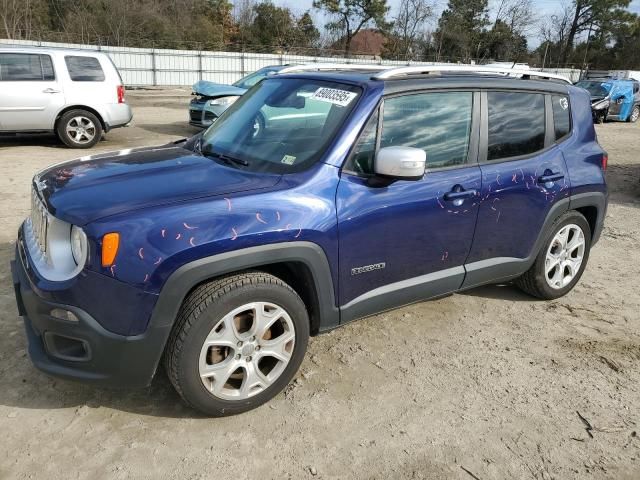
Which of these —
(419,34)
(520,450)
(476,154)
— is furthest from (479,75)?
(419,34)

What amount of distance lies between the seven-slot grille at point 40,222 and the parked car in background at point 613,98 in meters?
19.5

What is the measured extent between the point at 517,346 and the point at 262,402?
6.06 feet

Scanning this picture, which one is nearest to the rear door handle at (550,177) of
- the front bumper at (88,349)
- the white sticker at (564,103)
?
the white sticker at (564,103)

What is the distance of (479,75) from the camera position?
3727 mm

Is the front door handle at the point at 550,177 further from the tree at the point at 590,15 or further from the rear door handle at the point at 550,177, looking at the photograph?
the tree at the point at 590,15

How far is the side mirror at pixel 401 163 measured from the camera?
9.03ft

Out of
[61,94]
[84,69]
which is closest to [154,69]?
[84,69]

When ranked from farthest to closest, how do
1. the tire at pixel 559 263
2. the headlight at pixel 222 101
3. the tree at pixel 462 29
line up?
the tree at pixel 462 29, the headlight at pixel 222 101, the tire at pixel 559 263

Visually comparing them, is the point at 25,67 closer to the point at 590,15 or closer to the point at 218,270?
the point at 218,270

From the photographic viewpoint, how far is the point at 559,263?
425 centimetres

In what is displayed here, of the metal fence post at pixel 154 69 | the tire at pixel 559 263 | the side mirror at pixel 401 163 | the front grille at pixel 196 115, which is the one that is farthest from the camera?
the metal fence post at pixel 154 69

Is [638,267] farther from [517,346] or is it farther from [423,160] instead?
[423,160]

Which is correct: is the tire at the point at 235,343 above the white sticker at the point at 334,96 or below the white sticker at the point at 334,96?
below

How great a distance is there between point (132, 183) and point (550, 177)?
2.83m
